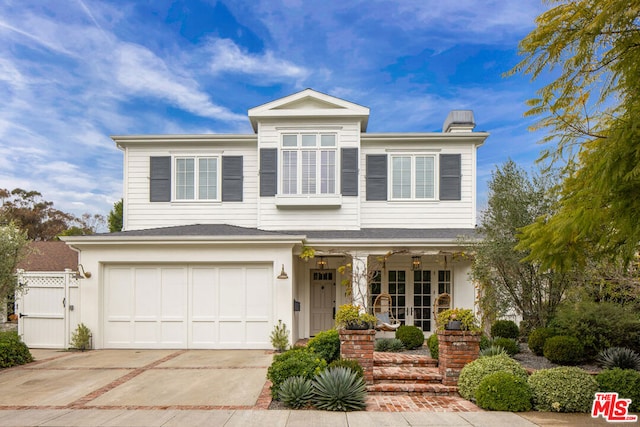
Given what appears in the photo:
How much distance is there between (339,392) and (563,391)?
3.38m

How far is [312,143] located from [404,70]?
6.26m

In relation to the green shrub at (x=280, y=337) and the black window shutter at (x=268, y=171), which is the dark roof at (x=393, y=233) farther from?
the green shrub at (x=280, y=337)

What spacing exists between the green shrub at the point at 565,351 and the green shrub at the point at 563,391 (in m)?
1.91

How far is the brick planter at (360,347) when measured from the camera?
7.80 metres

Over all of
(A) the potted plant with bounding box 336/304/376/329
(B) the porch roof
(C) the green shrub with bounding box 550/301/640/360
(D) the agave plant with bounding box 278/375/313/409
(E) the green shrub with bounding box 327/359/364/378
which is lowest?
(D) the agave plant with bounding box 278/375/313/409

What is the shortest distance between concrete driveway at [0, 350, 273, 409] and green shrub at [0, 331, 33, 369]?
326mm

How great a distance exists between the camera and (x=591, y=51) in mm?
5102

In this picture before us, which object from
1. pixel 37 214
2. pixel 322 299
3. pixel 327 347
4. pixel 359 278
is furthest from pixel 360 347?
pixel 37 214

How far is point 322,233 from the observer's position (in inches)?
535

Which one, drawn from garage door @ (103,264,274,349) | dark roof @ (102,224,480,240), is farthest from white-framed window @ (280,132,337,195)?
garage door @ (103,264,274,349)

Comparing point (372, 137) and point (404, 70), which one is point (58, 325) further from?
point (404, 70)

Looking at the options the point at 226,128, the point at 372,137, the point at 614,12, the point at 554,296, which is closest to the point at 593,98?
the point at 614,12

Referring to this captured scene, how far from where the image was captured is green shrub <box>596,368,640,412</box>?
260 inches

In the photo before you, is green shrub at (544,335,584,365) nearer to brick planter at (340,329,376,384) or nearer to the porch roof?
the porch roof
